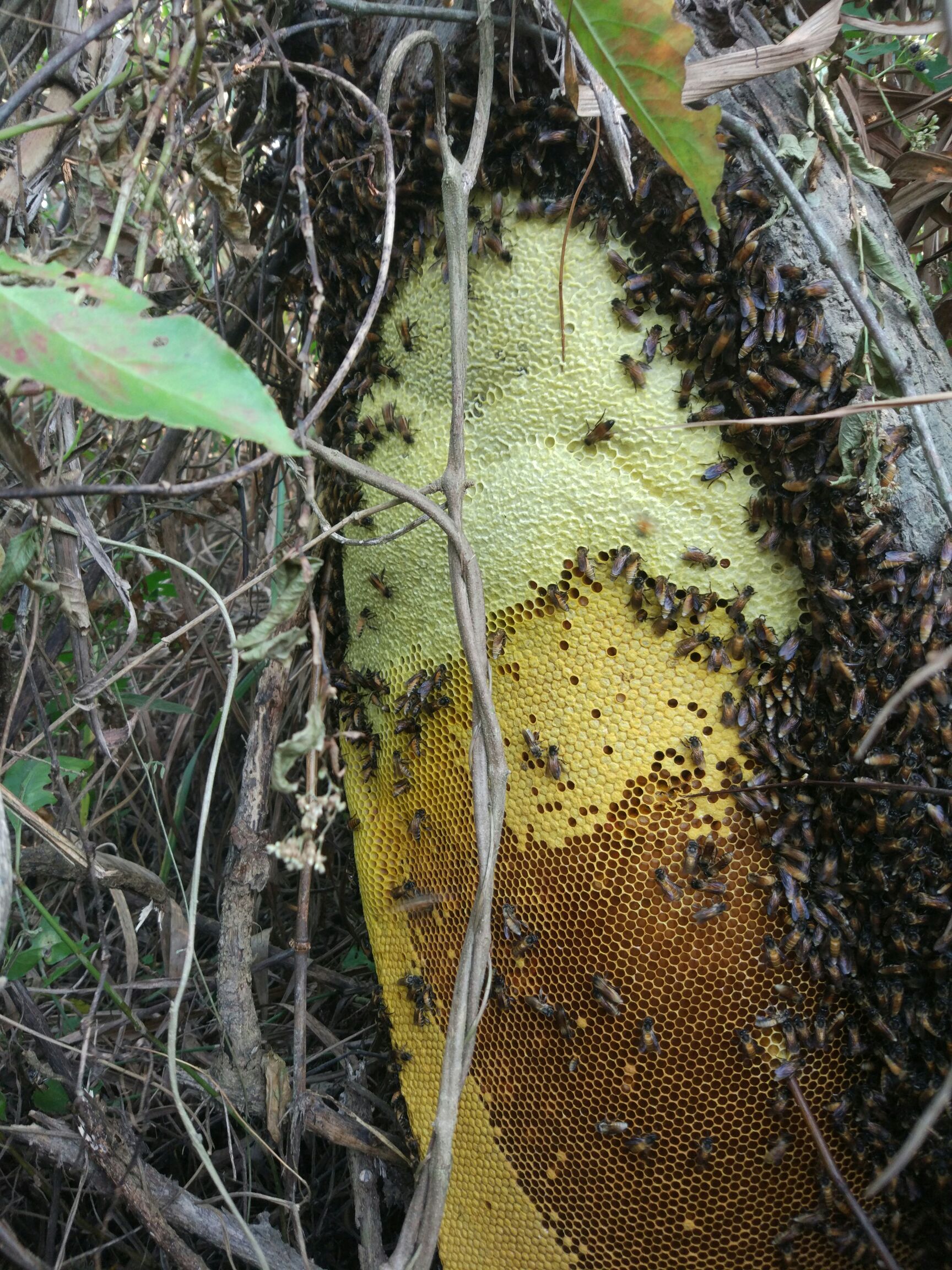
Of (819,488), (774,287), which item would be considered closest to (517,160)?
(774,287)

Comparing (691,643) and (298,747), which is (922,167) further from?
(298,747)

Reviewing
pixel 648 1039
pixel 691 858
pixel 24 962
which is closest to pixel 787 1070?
pixel 648 1039

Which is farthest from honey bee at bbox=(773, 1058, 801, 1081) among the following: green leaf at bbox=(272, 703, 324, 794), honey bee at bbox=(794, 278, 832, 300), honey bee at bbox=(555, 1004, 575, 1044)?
honey bee at bbox=(794, 278, 832, 300)

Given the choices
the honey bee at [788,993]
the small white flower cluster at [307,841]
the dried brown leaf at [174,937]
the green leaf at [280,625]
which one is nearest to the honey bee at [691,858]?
the honey bee at [788,993]

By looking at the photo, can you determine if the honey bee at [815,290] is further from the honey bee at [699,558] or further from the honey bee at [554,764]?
the honey bee at [554,764]

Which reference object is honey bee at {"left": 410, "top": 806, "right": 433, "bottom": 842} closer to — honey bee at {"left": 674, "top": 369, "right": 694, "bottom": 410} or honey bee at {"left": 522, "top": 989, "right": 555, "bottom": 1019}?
honey bee at {"left": 522, "top": 989, "right": 555, "bottom": 1019}

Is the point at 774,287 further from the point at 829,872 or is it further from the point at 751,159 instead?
the point at 829,872
